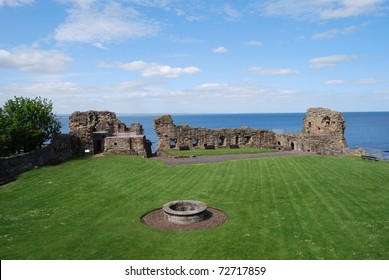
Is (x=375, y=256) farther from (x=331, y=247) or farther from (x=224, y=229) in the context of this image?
(x=224, y=229)

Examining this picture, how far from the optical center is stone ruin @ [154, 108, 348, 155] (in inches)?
1699

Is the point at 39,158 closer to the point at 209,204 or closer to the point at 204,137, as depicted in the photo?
the point at 209,204

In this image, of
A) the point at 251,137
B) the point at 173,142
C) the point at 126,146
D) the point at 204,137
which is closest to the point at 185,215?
the point at 126,146

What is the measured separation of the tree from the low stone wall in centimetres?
282

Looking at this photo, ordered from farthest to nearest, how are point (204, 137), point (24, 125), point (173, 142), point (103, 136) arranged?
point (173, 142) < point (204, 137) < point (103, 136) < point (24, 125)

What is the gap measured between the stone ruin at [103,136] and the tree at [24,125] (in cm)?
307

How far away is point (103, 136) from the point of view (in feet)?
131

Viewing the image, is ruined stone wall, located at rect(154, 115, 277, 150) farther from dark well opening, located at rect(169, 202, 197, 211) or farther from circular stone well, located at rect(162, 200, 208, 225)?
circular stone well, located at rect(162, 200, 208, 225)

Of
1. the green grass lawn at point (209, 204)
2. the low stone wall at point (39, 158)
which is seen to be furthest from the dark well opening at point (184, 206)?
the low stone wall at point (39, 158)

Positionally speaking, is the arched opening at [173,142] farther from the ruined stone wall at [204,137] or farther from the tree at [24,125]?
the tree at [24,125]

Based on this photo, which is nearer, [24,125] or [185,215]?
[185,215]

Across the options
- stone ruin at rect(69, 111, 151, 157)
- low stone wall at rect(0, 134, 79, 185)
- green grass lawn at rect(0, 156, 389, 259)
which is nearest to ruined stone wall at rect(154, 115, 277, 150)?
stone ruin at rect(69, 111, 151, 157)

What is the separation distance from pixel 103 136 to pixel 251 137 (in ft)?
66.3

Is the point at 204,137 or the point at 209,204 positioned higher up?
the point at 204,137
